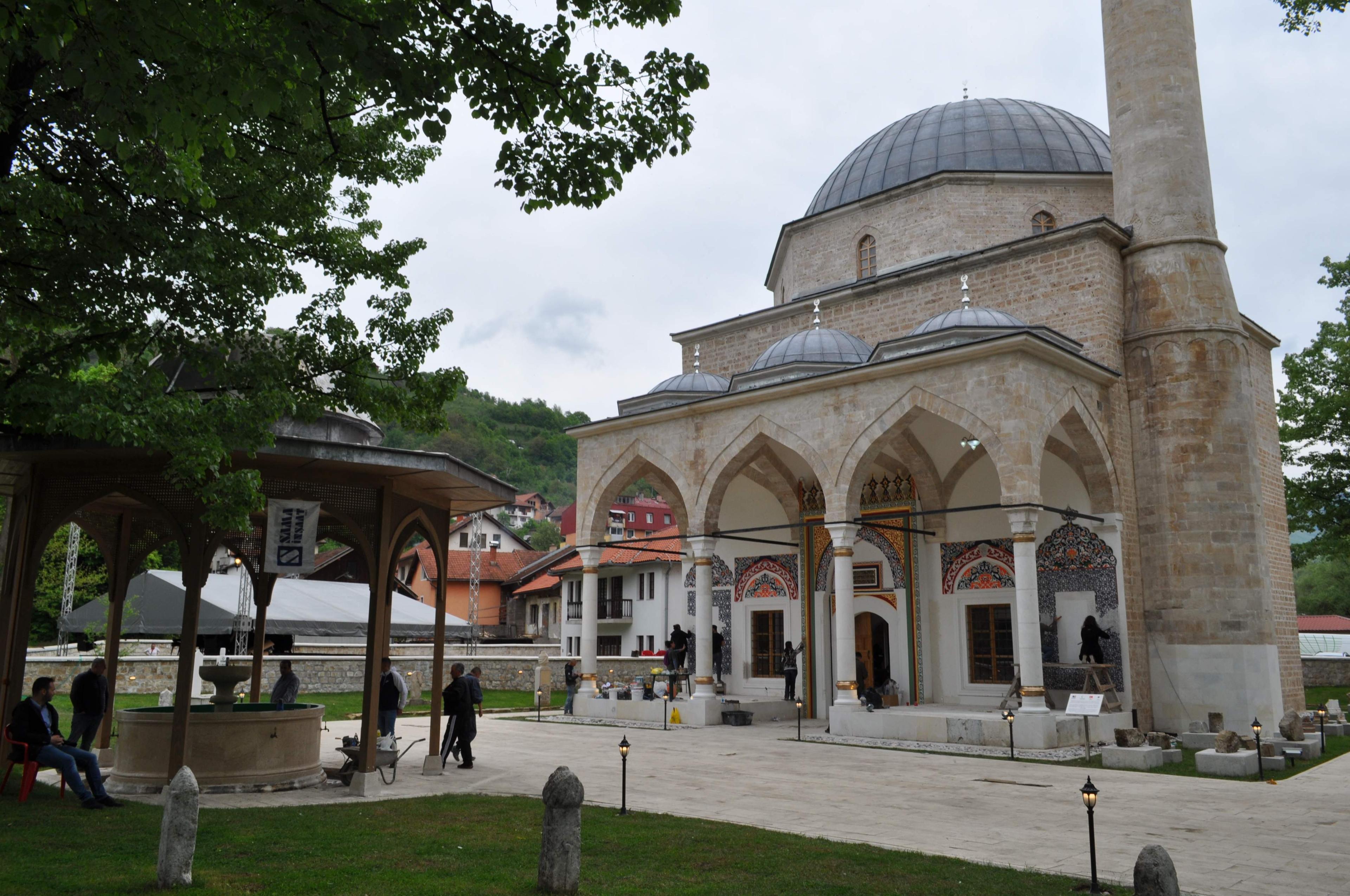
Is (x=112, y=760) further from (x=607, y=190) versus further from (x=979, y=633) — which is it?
(x=979, y=633)

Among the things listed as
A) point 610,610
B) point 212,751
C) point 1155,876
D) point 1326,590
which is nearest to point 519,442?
point 610,610

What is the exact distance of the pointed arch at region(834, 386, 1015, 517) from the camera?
12.3m

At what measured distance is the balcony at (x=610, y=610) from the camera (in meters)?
33.2

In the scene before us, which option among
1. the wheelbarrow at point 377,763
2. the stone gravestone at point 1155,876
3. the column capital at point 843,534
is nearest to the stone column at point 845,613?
the column capital at point 843,534

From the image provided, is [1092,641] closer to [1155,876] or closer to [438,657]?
[438,657]

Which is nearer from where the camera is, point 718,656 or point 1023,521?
point 1023,521

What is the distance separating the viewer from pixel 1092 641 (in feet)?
44.2

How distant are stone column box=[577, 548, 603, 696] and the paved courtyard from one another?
4.06 metres

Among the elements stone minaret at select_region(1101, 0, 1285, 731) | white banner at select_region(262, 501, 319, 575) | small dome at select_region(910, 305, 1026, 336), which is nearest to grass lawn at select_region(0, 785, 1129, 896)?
white banner at select_region(262, 501, 319, 575)

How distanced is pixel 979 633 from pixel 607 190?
39.4 ft

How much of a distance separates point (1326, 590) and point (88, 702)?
5589 centimetres

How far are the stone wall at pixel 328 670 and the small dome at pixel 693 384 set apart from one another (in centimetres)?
757

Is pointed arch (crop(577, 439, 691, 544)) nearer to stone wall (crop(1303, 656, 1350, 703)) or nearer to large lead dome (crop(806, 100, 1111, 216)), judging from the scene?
large lead dome (crop(806, 100, 1111, 216))

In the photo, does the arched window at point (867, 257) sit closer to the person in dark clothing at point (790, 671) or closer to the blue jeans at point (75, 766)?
the person in dark clothing at point (790, 671)
